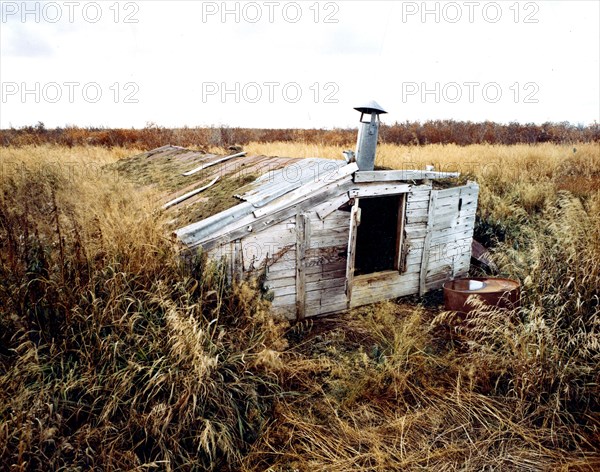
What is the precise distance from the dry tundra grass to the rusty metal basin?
259mm

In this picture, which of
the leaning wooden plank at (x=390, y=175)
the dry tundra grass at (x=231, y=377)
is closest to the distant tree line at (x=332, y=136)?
the leaning wooden plank at (x=390, y=175)

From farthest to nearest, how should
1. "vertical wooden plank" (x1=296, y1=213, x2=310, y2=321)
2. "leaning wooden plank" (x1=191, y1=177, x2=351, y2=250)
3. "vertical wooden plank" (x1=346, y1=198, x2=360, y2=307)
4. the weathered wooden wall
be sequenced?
"vertical wooden plank" (x1=346, y1=198, x2=360, y2=307) < "vertical wooden plank" (x1=296, y1=213, x2=310, y2=321) < the weathered wooden wall < "leaning wooden plank" (x1=191, y1=177, x2=351, y2=250)

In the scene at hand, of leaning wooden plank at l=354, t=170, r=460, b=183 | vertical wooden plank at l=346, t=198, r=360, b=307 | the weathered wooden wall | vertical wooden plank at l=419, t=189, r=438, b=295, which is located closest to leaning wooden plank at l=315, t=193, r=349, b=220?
the weathered wooden wall

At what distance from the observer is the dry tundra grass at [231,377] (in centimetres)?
316

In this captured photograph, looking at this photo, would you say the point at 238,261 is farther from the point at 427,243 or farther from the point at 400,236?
the point at 427,243

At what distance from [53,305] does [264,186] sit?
3134mm

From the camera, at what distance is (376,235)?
7.72 m

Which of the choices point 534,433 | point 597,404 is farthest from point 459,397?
point 597,404

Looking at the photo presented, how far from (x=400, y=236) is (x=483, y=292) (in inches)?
63.2

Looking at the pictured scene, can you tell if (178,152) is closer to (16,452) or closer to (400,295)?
(400,295)

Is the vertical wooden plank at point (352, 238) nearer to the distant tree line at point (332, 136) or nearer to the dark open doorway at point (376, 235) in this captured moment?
the dark open doorway at point (376, 235)

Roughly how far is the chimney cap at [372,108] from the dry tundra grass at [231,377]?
8.83 feet

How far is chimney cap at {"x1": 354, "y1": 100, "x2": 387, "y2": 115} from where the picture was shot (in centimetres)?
551

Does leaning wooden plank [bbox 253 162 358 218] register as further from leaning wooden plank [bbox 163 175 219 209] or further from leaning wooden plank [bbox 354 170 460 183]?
leaning wooden plank [bbox 163 175 219 209]
